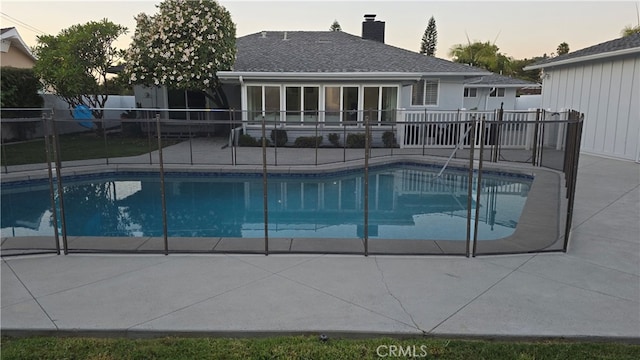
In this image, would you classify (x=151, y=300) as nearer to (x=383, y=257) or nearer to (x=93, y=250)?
(x=93, y=250)

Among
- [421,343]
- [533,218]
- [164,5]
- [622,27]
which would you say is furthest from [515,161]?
[622,27]

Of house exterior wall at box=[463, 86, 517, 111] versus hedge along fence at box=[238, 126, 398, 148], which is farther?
house exterior wall at box=[463, 86, 517, 111]

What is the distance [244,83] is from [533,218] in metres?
12.0

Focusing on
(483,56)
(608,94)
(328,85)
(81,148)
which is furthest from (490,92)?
(81,148)

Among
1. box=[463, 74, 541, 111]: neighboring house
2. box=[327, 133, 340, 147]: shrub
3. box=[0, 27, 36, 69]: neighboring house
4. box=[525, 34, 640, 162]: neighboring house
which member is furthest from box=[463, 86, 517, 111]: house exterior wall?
box=[0, 27, 36, 69]: neighboring house

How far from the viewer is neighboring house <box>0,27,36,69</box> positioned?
744 inches

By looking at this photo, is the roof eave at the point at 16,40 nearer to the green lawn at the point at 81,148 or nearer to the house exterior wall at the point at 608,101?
the green lawn at the point at 81,148

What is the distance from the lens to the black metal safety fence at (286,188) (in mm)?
4848

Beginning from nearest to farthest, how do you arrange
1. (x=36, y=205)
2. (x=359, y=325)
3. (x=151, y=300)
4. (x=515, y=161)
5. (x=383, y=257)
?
(x=359, y=325)
(x=151, y=300)
(x=383, y=257)
(x=36, y=205)
(x=515, y=161)

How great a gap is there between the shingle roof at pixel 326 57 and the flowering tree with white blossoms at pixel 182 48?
1201 mm

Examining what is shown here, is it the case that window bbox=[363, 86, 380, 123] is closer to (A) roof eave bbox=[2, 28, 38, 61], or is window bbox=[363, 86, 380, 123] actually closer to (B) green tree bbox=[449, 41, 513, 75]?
(A) roof eave bbox=[2, 28, 38, 61]

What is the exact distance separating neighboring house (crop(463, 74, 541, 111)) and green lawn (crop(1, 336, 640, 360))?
2170 cm

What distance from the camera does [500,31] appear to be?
34000 millimetres

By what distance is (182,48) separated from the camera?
617 inches
